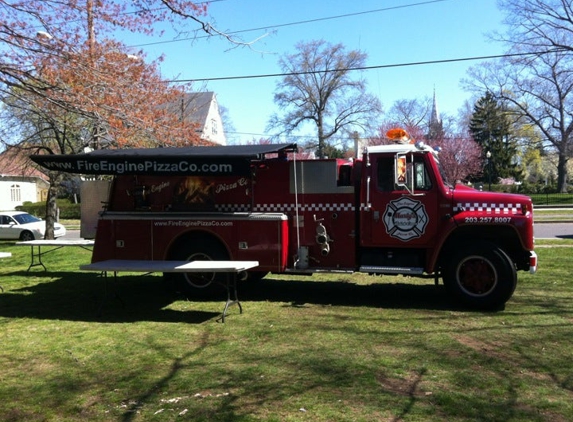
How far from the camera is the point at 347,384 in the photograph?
438 cm

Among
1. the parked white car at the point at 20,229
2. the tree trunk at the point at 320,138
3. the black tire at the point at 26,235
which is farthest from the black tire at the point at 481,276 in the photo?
the tree trunk at the point at 320,138

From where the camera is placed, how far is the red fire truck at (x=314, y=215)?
7148mm

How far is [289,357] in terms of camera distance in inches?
203

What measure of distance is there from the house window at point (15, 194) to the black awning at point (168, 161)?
54.5 m

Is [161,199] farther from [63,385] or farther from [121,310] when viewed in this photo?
[63,385]

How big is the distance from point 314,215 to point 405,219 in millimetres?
1404

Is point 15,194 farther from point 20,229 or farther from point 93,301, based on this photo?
point 93,301

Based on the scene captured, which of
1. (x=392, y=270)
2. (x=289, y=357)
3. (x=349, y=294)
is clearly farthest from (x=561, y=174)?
(x=289, y=357)

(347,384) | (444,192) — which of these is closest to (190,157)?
(444,192)

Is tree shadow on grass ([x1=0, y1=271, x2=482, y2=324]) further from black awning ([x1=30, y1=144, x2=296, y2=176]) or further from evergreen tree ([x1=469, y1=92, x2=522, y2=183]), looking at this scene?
evergreen tree ([x1=469, y1=92, x2=522, y2=183])

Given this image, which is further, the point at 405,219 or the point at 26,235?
the point at 26,235

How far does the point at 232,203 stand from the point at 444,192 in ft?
10.9

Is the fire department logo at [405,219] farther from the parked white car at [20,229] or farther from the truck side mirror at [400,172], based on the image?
the parked white car at [20,229]

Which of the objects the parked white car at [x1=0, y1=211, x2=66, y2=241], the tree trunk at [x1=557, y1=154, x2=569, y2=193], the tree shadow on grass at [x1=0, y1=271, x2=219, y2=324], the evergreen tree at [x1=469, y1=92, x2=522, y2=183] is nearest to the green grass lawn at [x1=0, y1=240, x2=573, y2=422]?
the tree shadow on grass at [x1=0, y1=271, x2=219, y2=324]
